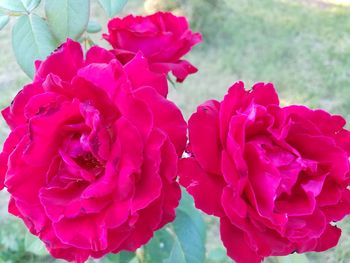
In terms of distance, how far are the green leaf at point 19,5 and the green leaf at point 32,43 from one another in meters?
0.02

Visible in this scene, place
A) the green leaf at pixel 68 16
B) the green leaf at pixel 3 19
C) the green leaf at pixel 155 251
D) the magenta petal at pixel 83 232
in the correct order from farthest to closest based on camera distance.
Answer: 1. the green leaf at pixel 155 251
2. the green leaf at pixel 3 19
3. the green leaf at pixel 68 16
4. the magenta petal at pixel 83 232

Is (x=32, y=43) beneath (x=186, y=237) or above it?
above

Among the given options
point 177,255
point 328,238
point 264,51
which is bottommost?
point 264,51

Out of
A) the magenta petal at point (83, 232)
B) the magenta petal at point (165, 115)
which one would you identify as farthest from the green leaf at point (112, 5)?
the magenta petal at point (83, 232)

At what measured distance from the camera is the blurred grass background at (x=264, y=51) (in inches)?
118

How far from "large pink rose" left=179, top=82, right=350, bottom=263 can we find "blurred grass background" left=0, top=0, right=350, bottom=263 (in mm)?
2037

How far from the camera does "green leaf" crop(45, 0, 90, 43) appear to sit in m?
0.74

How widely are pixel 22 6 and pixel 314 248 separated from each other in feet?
1.86

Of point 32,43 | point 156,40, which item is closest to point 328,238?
point 156,40

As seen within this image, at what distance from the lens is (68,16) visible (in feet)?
2.42

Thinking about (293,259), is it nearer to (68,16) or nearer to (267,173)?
(267,173)

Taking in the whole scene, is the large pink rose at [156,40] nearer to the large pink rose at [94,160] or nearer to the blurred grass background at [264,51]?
the large pink rose at [94,160]

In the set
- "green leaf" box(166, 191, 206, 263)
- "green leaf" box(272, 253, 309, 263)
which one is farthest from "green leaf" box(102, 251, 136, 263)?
"green leaf" box(272, 253, 309, 263)

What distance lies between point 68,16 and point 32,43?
0.27ft
